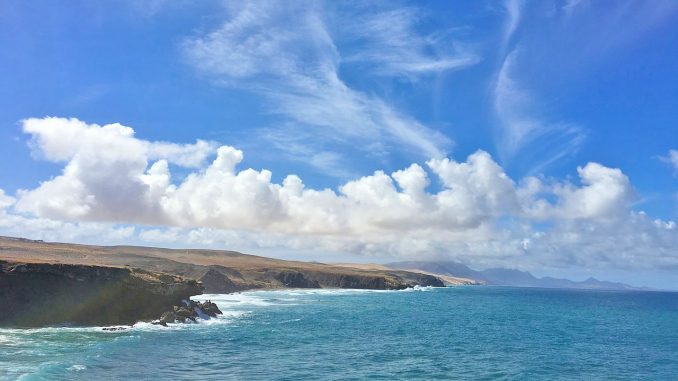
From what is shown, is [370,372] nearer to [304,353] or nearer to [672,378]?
[304,353]

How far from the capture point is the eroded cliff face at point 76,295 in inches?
2741

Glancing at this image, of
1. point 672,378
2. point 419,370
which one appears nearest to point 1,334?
point 419,370

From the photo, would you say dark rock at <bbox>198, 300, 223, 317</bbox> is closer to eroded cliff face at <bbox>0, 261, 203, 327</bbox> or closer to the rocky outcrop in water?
the rocky outcrop in water

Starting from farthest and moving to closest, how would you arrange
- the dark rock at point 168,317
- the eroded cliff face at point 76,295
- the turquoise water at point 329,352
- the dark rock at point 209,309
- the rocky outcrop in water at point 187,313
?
1. the dark rock at point 209,309
2. the rocky outcrop in water at point 187,313
3. the dark rock at point 168,317
4. the eroded cliff face at point 76,295
5. the turquoise water at point 329,352

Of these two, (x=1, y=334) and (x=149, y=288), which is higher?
(x=149, y=288)

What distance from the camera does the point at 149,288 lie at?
83.2 meters

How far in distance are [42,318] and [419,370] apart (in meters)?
53.6

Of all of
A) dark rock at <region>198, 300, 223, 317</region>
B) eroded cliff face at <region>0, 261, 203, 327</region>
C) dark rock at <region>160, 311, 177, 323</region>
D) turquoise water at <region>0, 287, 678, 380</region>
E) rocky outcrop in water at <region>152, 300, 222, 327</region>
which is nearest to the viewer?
turquoise water at <region>0, 287, 678, 380</region>

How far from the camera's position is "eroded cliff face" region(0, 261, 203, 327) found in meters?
69.6

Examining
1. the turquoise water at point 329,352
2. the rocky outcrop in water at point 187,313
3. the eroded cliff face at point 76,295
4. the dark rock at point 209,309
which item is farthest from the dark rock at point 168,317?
the dark rock at point 209,309

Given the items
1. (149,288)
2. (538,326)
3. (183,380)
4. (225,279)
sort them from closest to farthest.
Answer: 1. (183,380)
2. (149,288)
3. (538,326)
4. (225,279)

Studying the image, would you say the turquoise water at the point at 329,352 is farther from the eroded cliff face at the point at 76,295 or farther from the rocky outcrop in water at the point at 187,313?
the eroded cliff face at the point at 76,295

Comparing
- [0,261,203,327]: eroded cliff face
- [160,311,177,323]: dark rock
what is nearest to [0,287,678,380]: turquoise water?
[160,311,177,323]: dark rock

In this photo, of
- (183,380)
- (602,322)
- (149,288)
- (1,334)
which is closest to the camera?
(183,380)
